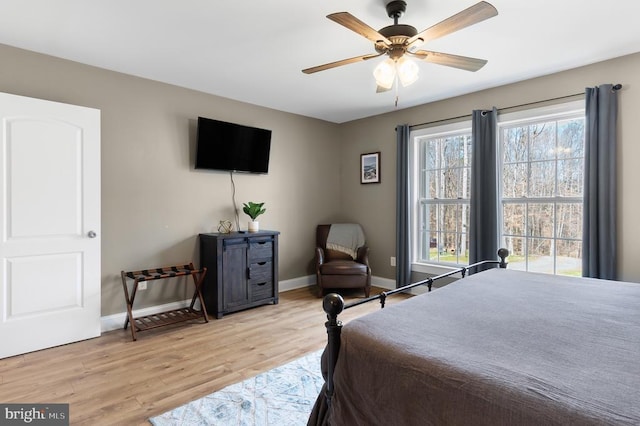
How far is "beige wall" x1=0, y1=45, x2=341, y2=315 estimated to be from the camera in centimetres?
309

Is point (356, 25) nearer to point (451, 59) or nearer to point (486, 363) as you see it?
point (451, 59)

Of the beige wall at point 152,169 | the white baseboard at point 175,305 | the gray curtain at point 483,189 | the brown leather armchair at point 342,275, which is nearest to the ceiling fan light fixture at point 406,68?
the gray curtain at point 483,189

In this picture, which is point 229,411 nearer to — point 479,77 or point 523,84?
point 479,77

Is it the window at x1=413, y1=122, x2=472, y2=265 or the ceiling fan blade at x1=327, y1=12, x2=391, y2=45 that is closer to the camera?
the ceiling fan blade at x1=327, y1=12, x2=391, y2=45

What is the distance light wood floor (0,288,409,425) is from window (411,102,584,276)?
1.98 meters

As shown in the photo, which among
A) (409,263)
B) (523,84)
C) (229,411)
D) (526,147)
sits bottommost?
(229,411)

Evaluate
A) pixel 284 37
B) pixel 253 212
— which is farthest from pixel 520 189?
pixel 253 212

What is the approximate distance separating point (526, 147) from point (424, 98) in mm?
1257

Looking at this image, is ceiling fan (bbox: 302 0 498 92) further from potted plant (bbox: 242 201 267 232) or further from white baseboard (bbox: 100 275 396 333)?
white baseboard (bbox: 100 275 396 333)

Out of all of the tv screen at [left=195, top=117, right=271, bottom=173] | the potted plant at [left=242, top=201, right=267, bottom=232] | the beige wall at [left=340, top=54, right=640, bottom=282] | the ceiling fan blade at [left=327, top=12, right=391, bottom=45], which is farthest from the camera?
the potted plant at [left=242, top=201, right=267, bottom=232]

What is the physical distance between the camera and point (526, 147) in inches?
144

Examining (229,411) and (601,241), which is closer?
(229,411)

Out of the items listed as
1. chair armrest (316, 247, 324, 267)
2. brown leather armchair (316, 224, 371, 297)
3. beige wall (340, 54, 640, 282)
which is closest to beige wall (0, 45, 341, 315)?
chair armrest (316, 247, 324, 267)

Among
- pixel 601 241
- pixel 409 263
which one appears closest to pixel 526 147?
pixel 601 241
